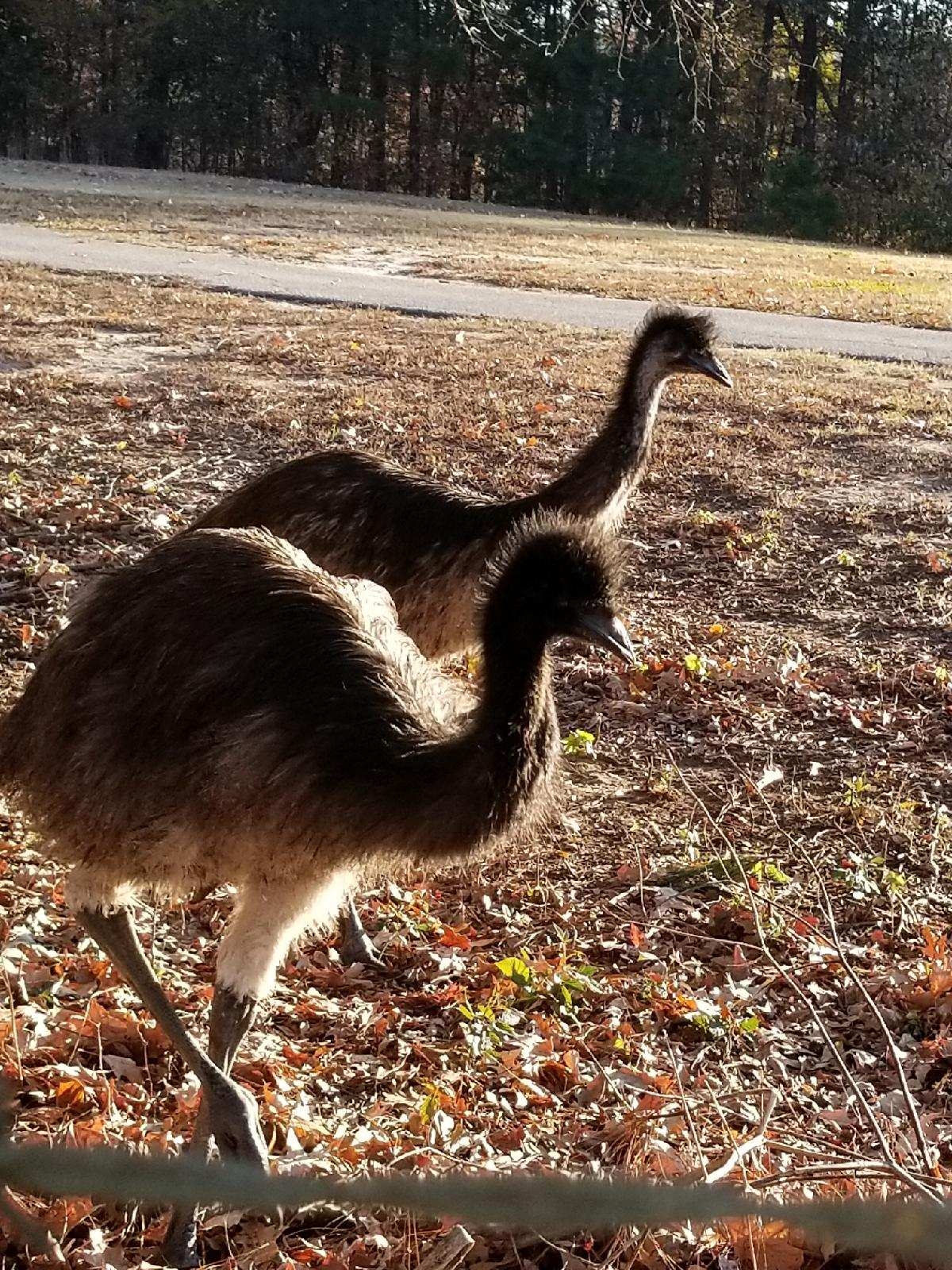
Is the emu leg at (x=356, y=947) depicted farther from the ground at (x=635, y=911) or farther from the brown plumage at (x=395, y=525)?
the brown plumage at (x=395, y=525)

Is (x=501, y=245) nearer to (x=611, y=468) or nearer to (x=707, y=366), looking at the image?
(x=707, y=366)

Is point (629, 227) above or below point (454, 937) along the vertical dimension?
above

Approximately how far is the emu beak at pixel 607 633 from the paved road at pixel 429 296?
461 inches

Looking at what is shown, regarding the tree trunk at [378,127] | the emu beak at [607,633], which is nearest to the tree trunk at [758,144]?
the tree trunk at [378,127]

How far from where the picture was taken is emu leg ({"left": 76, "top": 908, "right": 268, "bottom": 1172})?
11.0 feet

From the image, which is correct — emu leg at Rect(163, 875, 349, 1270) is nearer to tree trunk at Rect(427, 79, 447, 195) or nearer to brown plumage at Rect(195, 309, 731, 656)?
brown plumage at Rect(195, 309, 731, 656)

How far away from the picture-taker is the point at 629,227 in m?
30.5

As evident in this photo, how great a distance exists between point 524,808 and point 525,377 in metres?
9.25

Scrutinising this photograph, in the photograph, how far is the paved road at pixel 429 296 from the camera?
15.3 m

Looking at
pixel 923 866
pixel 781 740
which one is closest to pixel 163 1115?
pixel 923 866

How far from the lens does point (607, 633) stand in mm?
3516

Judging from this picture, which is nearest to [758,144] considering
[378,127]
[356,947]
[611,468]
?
[378,127]

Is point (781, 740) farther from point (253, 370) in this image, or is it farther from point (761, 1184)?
point (253, 370)

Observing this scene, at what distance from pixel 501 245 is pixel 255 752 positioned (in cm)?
2132
